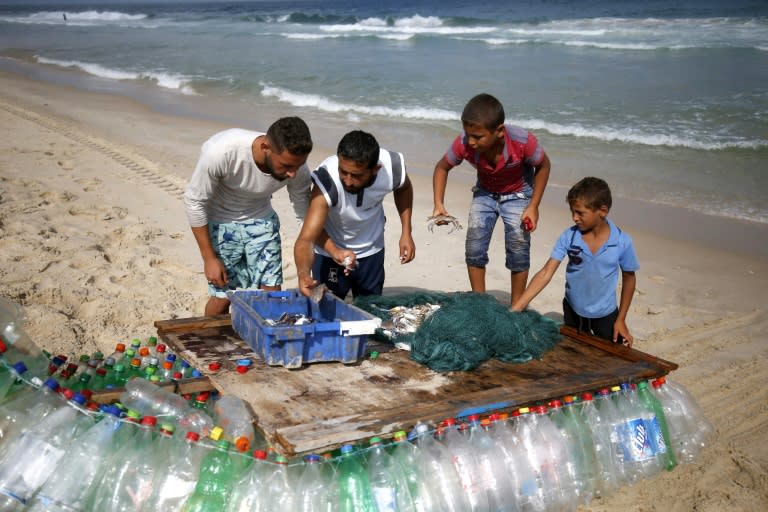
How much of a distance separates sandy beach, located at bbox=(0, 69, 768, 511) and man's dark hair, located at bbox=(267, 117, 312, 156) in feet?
7.41

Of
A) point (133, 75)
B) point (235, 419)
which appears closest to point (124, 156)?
point (235, 419)

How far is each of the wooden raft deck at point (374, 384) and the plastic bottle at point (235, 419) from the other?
7 centimetres

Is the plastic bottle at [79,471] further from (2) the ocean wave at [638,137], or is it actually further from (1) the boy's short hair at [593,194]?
(2) the ocean wave at [638,137]

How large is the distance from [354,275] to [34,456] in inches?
95.5

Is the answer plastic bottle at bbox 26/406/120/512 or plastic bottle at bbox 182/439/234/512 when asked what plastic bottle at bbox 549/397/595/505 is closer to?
plastic bottle at bbox 182/439/234/512

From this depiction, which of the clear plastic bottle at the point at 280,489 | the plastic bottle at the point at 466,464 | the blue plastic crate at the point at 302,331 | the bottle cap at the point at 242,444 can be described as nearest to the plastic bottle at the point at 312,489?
the clear plastic bottle at the point at 280,489

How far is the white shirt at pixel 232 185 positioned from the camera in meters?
4.37

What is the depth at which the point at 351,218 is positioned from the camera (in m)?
4.74

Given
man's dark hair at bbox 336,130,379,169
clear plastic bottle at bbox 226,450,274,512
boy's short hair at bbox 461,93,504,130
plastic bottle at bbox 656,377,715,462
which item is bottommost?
plastic bottle at bbox 656,377,715,462

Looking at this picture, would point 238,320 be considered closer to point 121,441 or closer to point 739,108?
point 121,441

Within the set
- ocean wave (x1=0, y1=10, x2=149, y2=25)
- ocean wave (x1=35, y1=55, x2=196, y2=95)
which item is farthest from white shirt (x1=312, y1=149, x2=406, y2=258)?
ocean wave (x1=0, y1=10, x2=149, y2=25)

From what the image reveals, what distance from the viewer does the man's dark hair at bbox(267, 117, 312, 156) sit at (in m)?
4.08

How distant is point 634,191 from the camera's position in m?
9.75

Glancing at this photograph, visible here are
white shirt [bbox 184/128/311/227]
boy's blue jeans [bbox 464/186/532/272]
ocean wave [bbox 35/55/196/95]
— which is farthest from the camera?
ocean wave [bbox 35/55/196/95]
